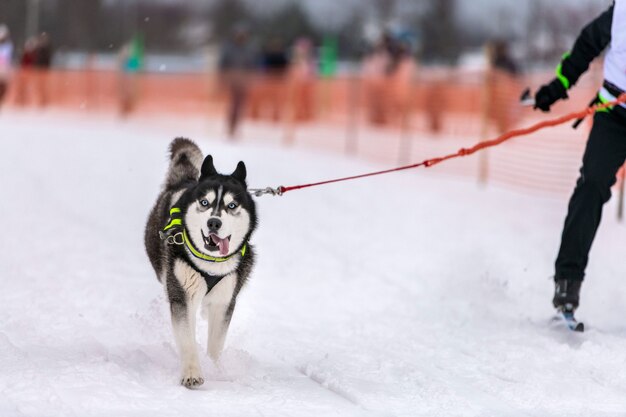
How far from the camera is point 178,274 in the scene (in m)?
3.90

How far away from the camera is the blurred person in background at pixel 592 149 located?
186 inches

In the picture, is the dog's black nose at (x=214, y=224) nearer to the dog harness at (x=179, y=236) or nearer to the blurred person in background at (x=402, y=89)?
the dog harness at (x=179, y=236)

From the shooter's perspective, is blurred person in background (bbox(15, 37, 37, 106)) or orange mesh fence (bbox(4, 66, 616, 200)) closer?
orange mesh fence (bbox(4, 66, 616, 200))

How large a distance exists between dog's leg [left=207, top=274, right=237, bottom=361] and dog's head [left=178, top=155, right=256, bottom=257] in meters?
0.22

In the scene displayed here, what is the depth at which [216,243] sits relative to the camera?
3793mm

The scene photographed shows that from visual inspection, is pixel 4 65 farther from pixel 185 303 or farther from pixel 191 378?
pixel 191 378

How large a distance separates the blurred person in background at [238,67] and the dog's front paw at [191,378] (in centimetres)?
1232

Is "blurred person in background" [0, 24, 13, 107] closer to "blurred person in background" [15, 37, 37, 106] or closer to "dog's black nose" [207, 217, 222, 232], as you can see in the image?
"blurred person in background" [15, 37, 37, 106]

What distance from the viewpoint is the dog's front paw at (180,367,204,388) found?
12.2 ft

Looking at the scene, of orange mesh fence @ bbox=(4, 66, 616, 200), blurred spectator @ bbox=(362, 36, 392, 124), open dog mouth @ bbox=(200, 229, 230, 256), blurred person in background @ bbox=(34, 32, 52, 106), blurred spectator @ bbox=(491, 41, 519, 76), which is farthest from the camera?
blurred person in background @ bbox=(34, 32, 52, 106)

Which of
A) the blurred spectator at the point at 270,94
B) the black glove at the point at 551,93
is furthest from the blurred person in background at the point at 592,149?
the blurred spectator at the point at 270,94

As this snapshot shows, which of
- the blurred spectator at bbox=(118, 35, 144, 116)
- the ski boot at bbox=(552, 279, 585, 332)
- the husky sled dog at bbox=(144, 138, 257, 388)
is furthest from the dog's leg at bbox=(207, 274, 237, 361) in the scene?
the blurred spectator at bbox=(118, 35, 144, 116)

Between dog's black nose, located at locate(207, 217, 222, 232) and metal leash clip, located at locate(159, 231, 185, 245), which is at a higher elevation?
dog's black nose, located at locate(207, 217, 222, 232)

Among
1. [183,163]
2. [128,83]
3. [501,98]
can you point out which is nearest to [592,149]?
[183,163]
